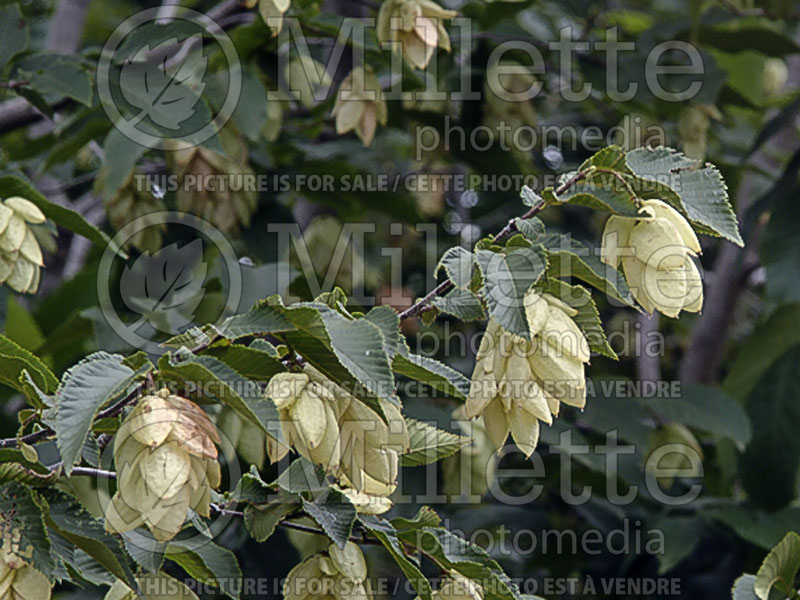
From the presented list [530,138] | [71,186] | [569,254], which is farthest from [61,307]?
[569,254]

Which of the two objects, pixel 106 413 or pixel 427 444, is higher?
pixel 106 413

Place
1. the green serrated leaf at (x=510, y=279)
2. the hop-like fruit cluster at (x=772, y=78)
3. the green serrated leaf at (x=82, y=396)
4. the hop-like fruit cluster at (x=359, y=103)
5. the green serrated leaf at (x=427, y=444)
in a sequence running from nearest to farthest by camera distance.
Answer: the green serrated leaf at (x=82, y=396), the green serrated leaf at (x=510, y=279), the green serrated leaf at (x=427, y=444), the hop-like fruit cluster at (x=359, y=103), the hop-like fruit cluster at (x=772, y=78)

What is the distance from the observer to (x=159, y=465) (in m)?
0.77

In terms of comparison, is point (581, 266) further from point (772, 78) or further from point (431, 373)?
point (772, 78)

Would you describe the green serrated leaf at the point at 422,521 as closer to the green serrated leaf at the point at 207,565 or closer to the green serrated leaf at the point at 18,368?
the green serrated leaf at the point at 207,565

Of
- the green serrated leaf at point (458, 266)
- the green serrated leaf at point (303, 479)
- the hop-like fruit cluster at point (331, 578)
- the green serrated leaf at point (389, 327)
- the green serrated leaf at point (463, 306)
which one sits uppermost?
the green serrated leaf at point (458, 266)

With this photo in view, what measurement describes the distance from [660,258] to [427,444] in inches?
12.5

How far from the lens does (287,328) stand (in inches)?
32.4

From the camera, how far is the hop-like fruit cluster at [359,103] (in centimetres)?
180

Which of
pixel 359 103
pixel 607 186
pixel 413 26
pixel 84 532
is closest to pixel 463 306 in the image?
pixel 607 186

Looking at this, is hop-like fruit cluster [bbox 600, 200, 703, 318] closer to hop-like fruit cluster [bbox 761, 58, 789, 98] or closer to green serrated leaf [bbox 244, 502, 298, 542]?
green serrated leaf [bbox 244, 502, 298, 542]

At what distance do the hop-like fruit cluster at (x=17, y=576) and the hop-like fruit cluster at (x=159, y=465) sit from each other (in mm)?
110

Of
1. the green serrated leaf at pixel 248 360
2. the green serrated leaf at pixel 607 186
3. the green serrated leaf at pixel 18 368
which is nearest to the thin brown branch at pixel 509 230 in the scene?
the green serrated leaf at pixel 607 186

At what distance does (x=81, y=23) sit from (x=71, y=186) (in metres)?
0.45
